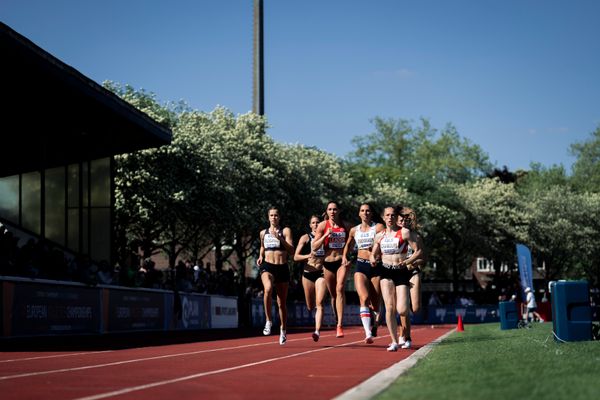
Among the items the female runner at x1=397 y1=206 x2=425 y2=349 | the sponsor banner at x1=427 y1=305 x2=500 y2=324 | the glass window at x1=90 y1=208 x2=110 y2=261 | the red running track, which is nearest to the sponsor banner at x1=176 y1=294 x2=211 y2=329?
the glass window at x1=90 y1=208 x2=110 y2=261

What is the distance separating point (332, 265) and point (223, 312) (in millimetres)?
19067

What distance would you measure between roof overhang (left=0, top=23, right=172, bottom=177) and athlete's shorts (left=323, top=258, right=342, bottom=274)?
30.9 ft

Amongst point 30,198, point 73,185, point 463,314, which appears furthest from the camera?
point 463,314

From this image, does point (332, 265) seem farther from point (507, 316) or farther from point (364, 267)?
point (507, 316)

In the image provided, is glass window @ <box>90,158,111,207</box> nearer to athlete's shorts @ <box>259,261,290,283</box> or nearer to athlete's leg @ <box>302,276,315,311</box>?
athlete's leg @ <box>302,276,315,311</box>

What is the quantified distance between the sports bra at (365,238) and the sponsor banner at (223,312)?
61.4 ft

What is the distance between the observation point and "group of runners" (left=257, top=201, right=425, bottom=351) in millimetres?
14977

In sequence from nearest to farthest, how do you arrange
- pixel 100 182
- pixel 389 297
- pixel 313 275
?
pixel 389 297 → pixel 313 275 → pixel 100 182

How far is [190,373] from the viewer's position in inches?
463

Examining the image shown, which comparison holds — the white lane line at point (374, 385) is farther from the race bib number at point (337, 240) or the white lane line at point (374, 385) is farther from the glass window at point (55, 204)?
the glass window at point (55, 204)

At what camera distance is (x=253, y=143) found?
56719mm

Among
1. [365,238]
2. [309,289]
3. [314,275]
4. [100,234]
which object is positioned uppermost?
[100,234]

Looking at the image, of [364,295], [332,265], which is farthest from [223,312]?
[364,295]

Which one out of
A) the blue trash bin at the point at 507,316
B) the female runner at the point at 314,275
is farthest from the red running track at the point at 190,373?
→ the blue trash bin at the point at 507,316
